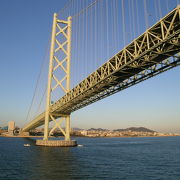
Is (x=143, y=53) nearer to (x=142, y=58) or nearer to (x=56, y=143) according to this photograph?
(x=142, y=58)

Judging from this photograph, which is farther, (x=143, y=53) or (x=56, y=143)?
(x=56, y=143)

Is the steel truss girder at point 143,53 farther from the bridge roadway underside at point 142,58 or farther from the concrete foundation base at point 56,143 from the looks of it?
the concrete foundation base at point 56,143

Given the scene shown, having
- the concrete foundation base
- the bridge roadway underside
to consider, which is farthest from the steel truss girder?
the concrete foundation base

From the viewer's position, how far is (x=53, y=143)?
1513 inches

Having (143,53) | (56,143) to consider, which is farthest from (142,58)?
(56,143)

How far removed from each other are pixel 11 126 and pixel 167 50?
501ft

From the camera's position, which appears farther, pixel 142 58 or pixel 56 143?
pixel 56 143

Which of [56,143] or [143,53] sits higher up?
[143,53]

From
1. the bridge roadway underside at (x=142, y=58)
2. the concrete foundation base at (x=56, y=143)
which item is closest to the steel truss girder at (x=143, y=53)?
the bridge roadway underside at (x=142, y=58)

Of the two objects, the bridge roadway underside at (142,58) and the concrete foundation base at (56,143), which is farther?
the concrete foundation base at (56,143)

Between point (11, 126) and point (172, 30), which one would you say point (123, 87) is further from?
point (11, 126)

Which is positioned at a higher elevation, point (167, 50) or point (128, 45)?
point (128, 45)

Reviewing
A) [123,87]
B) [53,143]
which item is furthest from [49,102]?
[123,87]

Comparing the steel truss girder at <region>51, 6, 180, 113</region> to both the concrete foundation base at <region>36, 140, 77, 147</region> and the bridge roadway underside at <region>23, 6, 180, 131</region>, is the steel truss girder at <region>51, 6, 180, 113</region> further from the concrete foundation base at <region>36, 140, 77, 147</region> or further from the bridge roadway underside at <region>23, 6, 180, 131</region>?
the concrete foundation base at <region>36, 140, 77, 147</region>
